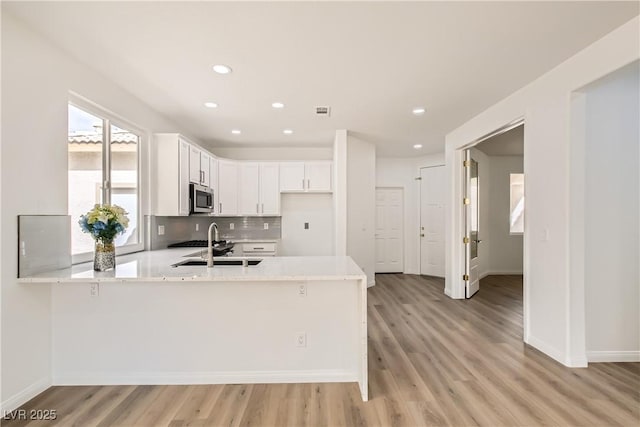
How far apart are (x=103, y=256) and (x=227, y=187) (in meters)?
3.20

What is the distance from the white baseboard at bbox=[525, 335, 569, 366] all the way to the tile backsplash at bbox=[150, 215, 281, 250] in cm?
413

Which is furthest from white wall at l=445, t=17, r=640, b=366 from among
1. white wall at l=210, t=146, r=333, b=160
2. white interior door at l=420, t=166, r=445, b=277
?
white wall at l=210, t=146, r=333, b=160

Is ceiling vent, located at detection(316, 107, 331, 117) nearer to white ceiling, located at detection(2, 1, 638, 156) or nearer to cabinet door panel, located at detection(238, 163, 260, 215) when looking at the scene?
white ceiling, located at detection(2, 1, 638, 156)

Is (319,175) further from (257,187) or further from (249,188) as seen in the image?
(249,188)

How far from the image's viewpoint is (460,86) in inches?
121

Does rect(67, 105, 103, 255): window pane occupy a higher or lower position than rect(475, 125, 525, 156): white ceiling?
lower

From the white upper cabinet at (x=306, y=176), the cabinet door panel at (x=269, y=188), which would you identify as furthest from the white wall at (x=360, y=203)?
the cabinet door panel at (x=269, y=188)

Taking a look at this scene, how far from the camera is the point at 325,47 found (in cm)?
234

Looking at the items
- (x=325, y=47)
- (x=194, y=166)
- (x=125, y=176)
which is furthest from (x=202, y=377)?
(x=194, y=166)

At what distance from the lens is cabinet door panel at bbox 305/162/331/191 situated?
5574 mm

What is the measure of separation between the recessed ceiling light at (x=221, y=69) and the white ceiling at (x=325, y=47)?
0.08 meters

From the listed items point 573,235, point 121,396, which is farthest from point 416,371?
point 121,396

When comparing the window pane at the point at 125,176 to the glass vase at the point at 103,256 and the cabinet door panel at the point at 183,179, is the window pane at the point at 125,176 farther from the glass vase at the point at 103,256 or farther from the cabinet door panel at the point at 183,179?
the glass vase at the point at 103,256

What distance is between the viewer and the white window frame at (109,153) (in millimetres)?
2660
